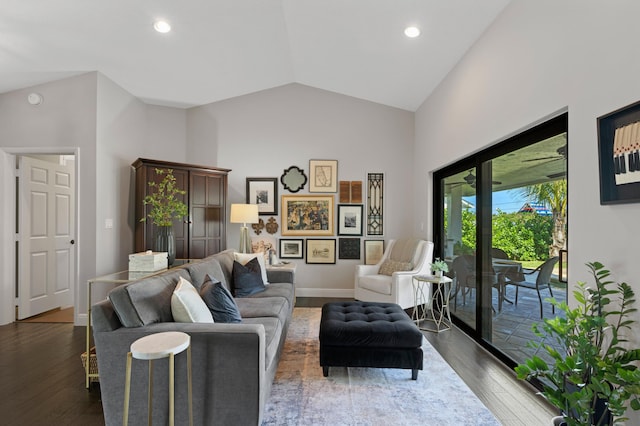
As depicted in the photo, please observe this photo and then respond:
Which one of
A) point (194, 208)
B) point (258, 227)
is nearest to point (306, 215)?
point (258, 227)

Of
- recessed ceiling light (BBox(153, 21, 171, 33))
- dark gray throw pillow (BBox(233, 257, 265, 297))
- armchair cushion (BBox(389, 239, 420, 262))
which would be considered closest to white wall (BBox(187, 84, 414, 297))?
armchair cushion (BBox(389, 239, 420, 262))

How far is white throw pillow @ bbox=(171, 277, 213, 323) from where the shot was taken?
1970mm

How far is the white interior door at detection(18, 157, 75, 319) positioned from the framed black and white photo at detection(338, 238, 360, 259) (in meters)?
3.86

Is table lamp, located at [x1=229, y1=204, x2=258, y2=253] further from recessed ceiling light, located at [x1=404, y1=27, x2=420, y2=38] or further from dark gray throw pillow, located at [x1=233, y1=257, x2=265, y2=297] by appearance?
recessed ceiling light, located at [x1=404, y1=27, x2=420, y2=38]

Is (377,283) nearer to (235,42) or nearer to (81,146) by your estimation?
(235,42)

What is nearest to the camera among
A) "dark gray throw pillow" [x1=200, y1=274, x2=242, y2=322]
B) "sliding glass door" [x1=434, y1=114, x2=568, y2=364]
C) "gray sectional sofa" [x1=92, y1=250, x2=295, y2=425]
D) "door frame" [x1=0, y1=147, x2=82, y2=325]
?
"gray sectional sofa" [x1=92, y1=250, x2=295, y2=425]

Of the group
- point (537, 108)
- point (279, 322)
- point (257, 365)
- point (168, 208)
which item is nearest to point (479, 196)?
point (537, 108)

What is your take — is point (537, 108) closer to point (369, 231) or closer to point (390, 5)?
point (390, 5)

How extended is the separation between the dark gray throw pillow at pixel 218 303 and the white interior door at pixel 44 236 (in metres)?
3.39

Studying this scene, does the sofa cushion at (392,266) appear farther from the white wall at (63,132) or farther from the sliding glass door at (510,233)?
the white wall at (63,132)

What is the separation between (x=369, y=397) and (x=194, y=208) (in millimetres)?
3395

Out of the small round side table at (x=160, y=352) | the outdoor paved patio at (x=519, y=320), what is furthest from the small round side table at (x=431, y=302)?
the small round side table at (x=160, y=352)

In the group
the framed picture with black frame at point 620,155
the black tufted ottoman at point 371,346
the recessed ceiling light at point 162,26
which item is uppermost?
the recessed ceiling light at point 162,26

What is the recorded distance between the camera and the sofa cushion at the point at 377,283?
4270mm
